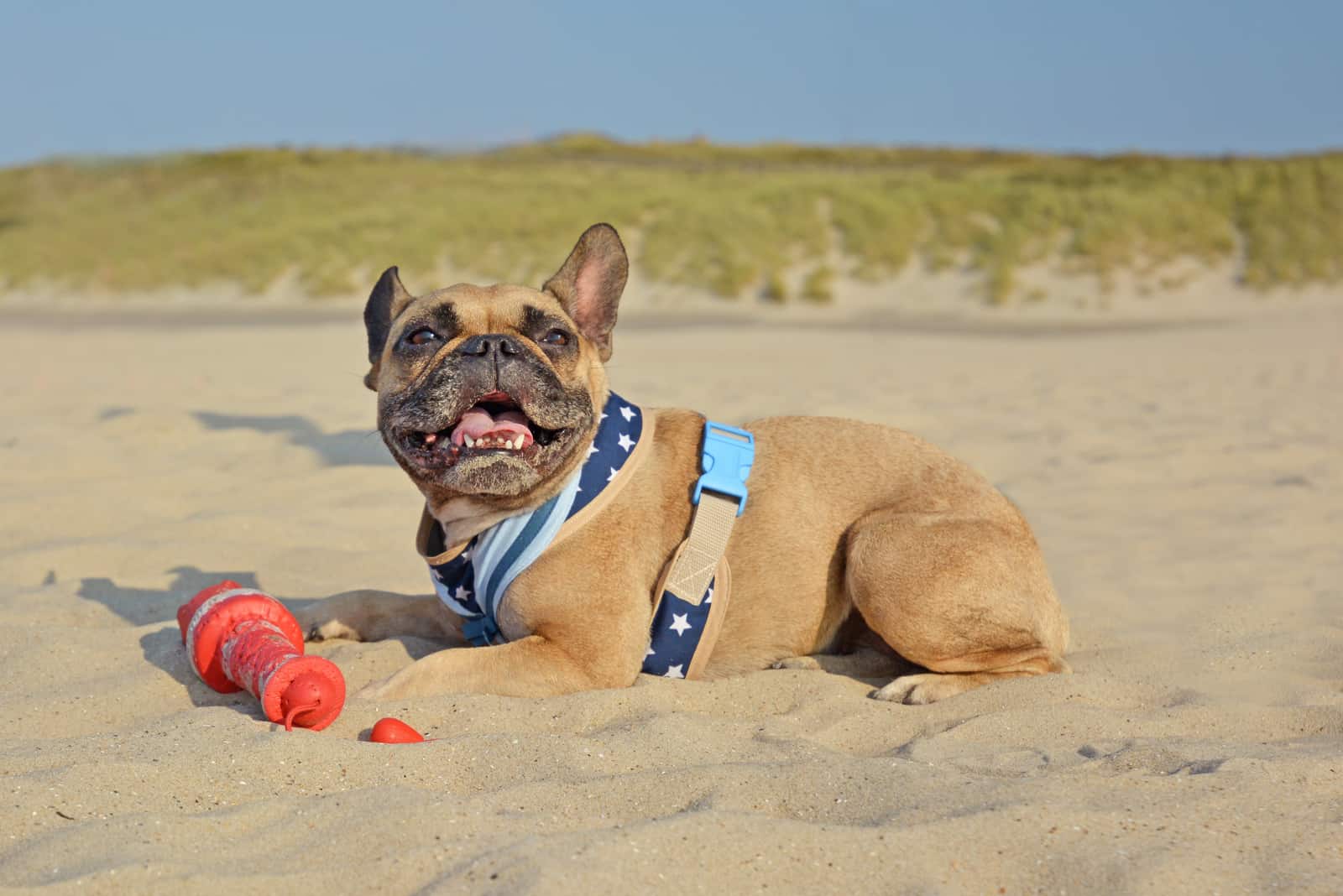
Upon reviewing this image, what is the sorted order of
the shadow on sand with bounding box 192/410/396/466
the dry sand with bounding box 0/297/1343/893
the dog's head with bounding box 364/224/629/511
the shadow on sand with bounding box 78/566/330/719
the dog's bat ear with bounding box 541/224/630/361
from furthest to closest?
the shadow on sand with bounding box 192/410/396/466, the dog's bat ear with bounding box 541/224/630/361, the shadow on sand with bounding box 78/566/330/719, the dog's head with bounding box 364/224/629/511, the dry sand with bounding box 0/297/1343/893

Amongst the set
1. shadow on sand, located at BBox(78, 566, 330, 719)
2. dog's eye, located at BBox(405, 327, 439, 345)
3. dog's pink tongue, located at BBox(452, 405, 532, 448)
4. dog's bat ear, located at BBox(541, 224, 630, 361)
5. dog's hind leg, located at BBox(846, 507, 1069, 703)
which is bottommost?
shadow on sand, located at BBox(78, 566, 330, 719)

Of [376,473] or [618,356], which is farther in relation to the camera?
[618,356]

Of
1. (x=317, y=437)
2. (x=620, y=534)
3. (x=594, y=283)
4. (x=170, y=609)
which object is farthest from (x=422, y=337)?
(x=317, y=437)

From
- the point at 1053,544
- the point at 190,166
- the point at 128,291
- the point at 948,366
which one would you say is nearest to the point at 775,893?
the point at 1053,544

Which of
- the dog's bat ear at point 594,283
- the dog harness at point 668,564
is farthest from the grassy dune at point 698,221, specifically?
the dog harness at point 668,564

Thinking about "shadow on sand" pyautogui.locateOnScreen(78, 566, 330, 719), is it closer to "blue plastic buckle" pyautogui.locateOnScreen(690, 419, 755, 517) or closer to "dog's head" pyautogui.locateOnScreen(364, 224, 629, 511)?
"dog's head" pyautogui.locateOnScreen(364, 224, 629, 511)

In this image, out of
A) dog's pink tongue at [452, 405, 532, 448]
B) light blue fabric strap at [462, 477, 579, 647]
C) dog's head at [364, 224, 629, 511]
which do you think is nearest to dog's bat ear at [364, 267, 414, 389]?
dog's head at [364, 224, 629, 511]

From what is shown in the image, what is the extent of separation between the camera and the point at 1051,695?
427cm

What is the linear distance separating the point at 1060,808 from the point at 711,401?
8.78 metres

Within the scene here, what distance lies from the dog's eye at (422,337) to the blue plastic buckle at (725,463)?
1.00 meters

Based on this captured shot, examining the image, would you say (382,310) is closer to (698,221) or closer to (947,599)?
(947,599)

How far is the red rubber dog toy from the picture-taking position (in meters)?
3.65

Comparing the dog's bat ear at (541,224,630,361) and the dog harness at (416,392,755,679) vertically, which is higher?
the dog's bat ear at (541,224,630,361)

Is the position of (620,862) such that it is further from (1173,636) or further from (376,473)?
(376,473)
